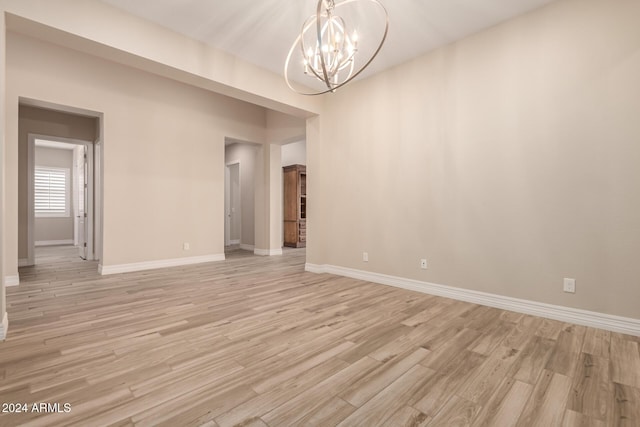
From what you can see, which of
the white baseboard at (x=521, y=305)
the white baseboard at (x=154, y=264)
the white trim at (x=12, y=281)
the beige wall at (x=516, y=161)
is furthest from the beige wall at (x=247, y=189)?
the white trim at (x=12, y=281)

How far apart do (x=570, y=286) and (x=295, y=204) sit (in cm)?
620

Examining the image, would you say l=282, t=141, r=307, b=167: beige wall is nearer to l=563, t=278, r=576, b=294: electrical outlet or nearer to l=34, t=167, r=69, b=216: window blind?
→ l=34, t=167, r=69, b=216: window blind

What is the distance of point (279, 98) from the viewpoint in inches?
169

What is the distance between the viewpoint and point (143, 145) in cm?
501

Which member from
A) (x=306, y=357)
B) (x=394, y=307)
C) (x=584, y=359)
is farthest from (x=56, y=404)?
(x=584, y=359)

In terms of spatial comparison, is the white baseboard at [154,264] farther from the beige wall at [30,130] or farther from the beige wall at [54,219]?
the beige wall at [54,219]

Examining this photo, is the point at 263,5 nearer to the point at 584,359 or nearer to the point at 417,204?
the point at 417,204

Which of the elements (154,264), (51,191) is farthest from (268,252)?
(51,191)

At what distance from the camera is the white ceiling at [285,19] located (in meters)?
2.85

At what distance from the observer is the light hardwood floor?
1485mm

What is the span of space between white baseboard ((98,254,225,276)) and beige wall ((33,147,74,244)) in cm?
581

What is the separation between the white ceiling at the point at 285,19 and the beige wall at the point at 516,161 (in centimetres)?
26

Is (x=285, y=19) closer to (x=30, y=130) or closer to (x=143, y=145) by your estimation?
(x=143, y=145)

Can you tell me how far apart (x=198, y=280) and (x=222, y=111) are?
3.57 metres
